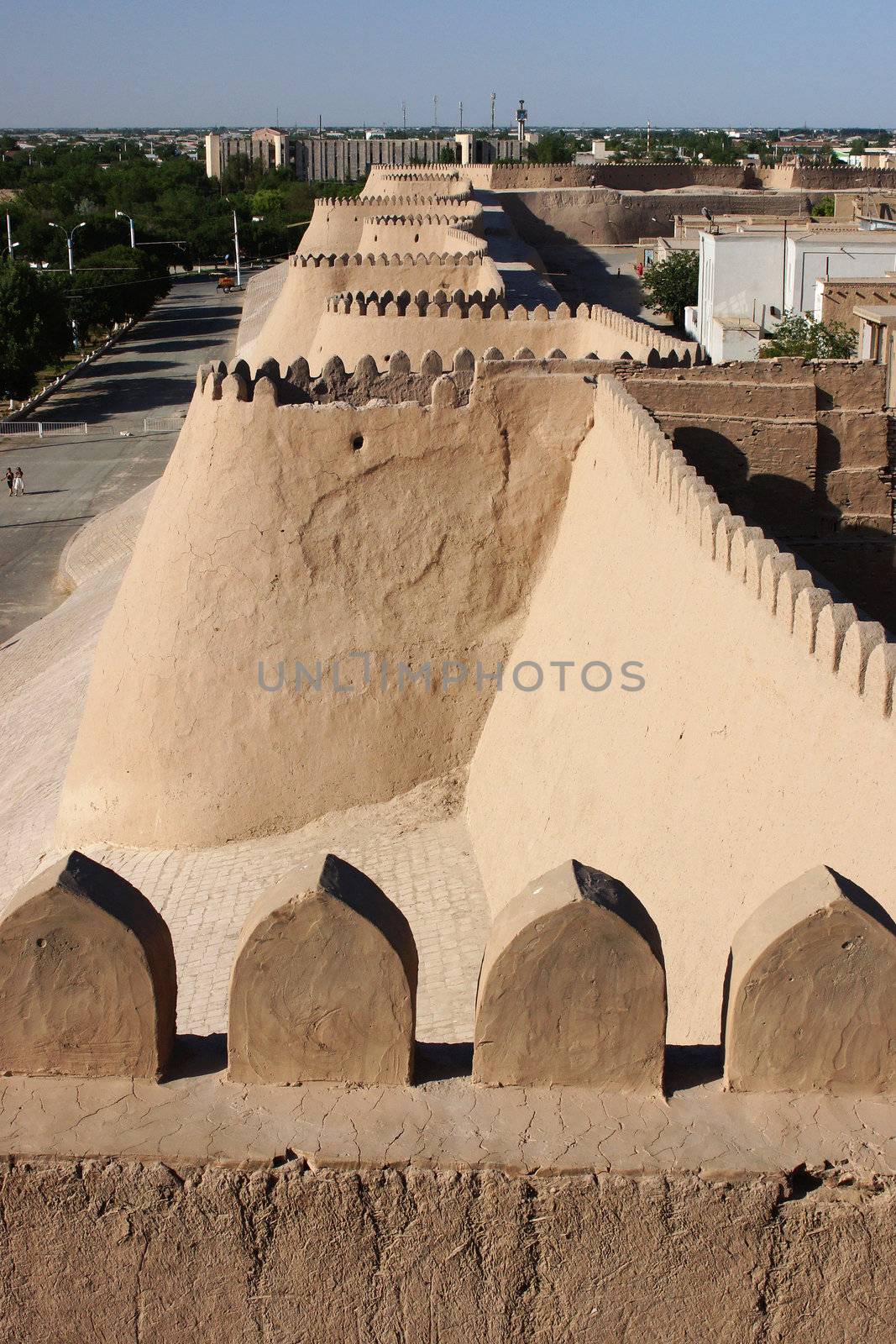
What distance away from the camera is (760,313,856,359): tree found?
2005cm

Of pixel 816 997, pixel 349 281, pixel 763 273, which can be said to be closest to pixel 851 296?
pixel 763 273

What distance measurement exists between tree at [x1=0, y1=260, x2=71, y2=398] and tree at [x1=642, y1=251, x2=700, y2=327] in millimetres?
15340

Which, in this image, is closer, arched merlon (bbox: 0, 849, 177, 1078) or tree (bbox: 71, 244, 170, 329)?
arched merlon (bbox: 0, 849, 177, 1078)

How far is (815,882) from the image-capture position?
300 cm

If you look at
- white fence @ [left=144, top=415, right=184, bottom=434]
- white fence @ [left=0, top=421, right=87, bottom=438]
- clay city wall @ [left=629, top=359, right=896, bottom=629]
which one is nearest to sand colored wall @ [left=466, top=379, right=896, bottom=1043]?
clay city wall @ [left=629, top=359, right=896, bottom=629]

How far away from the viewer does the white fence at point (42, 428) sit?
1312 inches

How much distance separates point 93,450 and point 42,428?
318 centimetres

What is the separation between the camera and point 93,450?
31234mm

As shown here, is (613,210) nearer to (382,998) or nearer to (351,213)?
(351,213)

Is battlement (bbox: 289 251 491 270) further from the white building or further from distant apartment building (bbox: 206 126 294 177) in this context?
distant apartment building (bbox: 206 126 294 177)

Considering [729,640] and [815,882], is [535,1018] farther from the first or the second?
[729,640]

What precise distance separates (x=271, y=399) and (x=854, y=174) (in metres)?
41.8

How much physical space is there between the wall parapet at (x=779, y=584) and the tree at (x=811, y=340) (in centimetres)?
1243

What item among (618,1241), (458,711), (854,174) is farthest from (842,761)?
(854,174)
